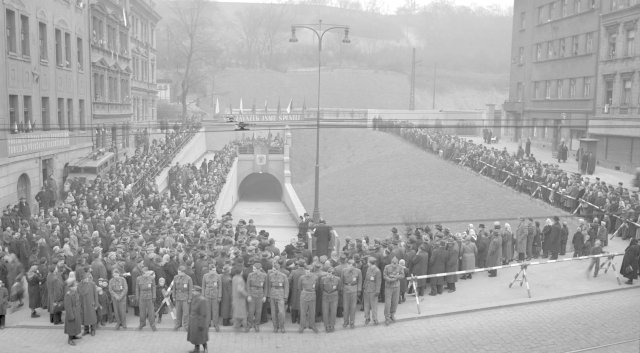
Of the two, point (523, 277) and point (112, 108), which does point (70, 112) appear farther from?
point (523, 277)

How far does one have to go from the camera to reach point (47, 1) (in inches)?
1163

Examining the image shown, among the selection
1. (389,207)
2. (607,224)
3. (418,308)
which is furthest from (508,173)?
(418,308)

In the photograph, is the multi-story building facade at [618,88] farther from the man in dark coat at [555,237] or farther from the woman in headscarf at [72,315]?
the woman in headscarf at [72,315]

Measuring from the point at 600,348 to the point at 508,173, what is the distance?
63.2 feet

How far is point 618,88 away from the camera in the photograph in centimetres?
3791

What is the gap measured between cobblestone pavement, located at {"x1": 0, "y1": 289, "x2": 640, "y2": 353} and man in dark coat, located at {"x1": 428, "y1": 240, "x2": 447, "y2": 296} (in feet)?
5.35

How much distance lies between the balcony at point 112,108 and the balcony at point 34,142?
7.87 metres

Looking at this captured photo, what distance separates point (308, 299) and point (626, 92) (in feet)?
97.8

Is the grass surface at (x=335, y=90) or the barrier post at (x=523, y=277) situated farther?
the grass surface at (x=335, y=90)

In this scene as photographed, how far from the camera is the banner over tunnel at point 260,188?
2067 inches

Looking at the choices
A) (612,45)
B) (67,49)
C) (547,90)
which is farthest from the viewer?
(547,90)

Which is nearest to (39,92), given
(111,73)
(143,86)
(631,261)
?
(111,73)

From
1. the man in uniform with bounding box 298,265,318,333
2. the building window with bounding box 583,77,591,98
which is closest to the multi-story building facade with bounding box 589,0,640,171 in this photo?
the building window with bounding box 583,77,591,98

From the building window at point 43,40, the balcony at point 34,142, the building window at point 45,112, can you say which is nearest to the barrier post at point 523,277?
the balcony at point 34,142
